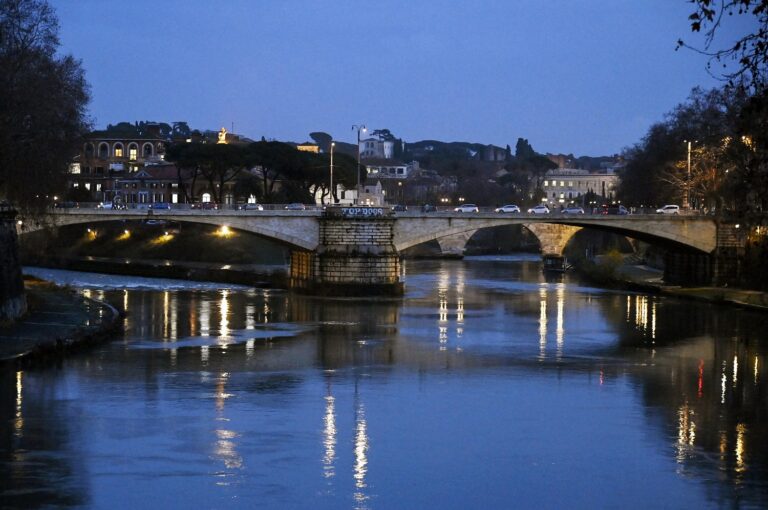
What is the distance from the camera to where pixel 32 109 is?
30828mm

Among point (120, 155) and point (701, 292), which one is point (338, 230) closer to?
point (701, 292)

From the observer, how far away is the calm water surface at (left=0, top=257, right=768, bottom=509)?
17156 mm

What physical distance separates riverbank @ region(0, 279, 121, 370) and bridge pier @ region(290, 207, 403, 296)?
12.5 meters

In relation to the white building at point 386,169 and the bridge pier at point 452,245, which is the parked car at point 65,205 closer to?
the bridge pier at point 452,245

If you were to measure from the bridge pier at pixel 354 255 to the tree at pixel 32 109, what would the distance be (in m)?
16.6

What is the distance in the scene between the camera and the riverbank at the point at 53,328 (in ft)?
89.6

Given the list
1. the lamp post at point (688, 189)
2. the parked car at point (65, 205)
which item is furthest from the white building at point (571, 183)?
the parked car at point (65, 205)

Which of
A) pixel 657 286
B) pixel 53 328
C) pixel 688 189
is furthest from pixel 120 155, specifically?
pixel 53 328

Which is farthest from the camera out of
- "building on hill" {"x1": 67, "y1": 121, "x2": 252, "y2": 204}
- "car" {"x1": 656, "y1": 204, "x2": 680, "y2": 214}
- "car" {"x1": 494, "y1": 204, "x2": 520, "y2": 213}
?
"building on hill" {"x1": 67, "y1": 121, "x2": 252, "y2": 204}

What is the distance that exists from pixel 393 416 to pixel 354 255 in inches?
1140

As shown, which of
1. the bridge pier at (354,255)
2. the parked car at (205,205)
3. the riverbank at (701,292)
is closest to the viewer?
the riverbank at (701,292)

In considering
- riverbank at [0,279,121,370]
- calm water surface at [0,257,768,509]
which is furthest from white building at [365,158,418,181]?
calm water surface at [0,257,768,509]

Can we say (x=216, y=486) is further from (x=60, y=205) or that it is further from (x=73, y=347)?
(x=60, y=205)

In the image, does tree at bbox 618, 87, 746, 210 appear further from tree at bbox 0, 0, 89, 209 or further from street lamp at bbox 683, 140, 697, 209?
tree at bbox 0, 0, 89, 209
